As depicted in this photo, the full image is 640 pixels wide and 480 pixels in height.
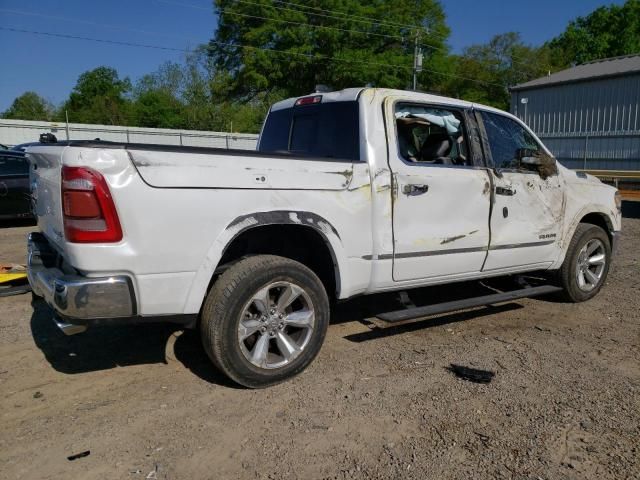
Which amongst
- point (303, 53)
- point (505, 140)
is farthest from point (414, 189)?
point (303, 53)

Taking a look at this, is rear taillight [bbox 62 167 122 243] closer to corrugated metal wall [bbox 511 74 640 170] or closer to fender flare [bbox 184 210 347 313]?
fender flare [bbox 184 210 347 313]

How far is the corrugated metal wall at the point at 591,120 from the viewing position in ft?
72.2

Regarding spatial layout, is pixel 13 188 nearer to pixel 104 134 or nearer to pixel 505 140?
pixel 505 140

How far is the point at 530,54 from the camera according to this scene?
61750mm

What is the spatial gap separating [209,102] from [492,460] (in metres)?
54.6

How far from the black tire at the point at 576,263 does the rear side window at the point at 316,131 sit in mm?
2740

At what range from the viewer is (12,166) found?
10.6 m

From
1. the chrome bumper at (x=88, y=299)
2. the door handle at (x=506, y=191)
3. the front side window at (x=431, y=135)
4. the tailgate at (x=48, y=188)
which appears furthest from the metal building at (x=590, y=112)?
the chrome bumper at (x=88, y=299)

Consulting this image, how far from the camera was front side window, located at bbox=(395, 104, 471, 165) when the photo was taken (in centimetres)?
430

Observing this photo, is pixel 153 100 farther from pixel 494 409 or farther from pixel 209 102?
pixel 494 409

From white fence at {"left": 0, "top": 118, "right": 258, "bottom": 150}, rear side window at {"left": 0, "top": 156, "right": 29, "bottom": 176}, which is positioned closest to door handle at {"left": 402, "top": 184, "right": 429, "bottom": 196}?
rear side window at {"left": 0, "top": 156, "right": 29, "bottom": 176}

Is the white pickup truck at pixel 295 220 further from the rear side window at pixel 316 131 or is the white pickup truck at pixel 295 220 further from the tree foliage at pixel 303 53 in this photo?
the tree foliage at pixel 303 53

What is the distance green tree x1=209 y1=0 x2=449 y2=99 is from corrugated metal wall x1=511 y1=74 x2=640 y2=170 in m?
13.2

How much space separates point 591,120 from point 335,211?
23567mm
